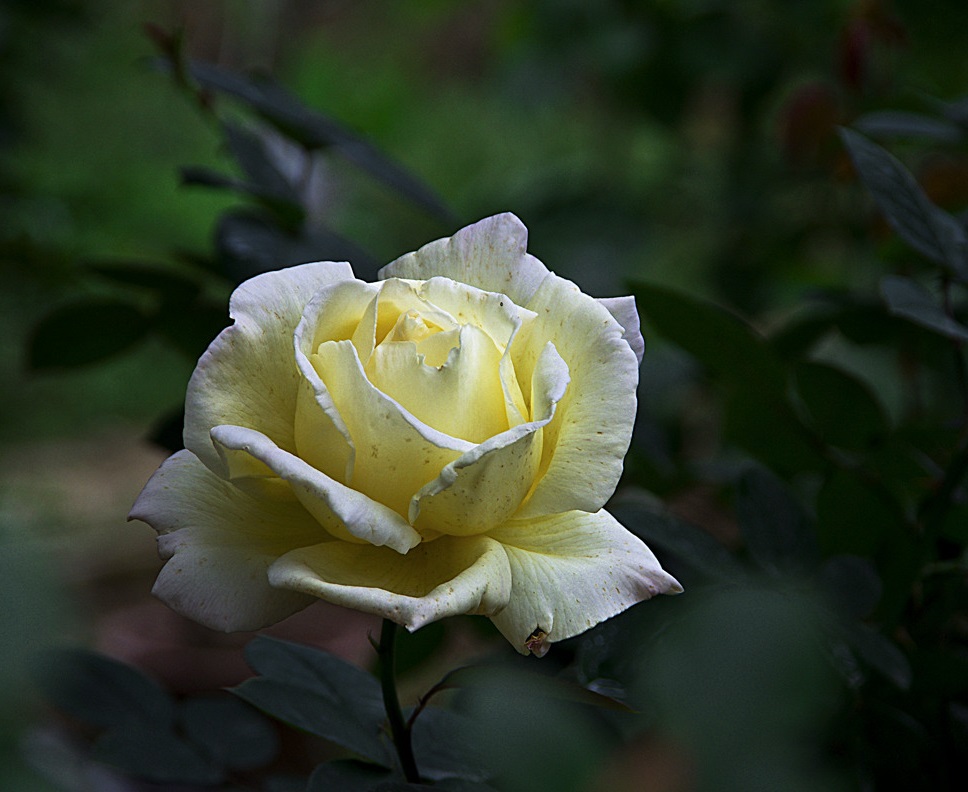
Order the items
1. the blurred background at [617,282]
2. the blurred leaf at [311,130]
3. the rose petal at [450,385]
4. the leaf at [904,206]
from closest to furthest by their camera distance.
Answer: the blurred background at [617,282], the rose petal at [450,385], the leaf at [904,206], the blurred leaf at [311,130]

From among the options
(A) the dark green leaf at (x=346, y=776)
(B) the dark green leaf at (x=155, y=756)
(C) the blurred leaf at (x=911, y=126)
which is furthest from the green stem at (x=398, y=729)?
(C) the blurred leaf at (x=911, y=126)

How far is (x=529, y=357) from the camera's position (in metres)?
0.29

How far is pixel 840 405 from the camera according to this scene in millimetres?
456

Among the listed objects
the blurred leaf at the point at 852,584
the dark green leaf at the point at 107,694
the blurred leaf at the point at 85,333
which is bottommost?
the dark green leaf at the point at 107,694

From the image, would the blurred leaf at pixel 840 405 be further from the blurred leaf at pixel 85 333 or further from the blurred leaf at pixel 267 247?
the blurred leaf at pixel 85 333

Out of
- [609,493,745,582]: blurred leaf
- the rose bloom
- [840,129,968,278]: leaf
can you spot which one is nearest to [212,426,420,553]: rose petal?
the rose bloom

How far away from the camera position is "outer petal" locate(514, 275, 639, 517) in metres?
0.26

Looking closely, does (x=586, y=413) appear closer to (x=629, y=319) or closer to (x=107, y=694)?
(x=629, y=319)

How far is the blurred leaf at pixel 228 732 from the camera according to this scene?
39 cm

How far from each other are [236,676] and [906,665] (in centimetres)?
140

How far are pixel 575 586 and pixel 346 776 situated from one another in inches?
4.0

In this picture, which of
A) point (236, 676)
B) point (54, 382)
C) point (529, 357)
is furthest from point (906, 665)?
point (54, 382)

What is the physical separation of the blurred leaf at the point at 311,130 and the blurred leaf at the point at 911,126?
0.22 metres

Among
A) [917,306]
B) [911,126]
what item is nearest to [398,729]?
[917,306]
